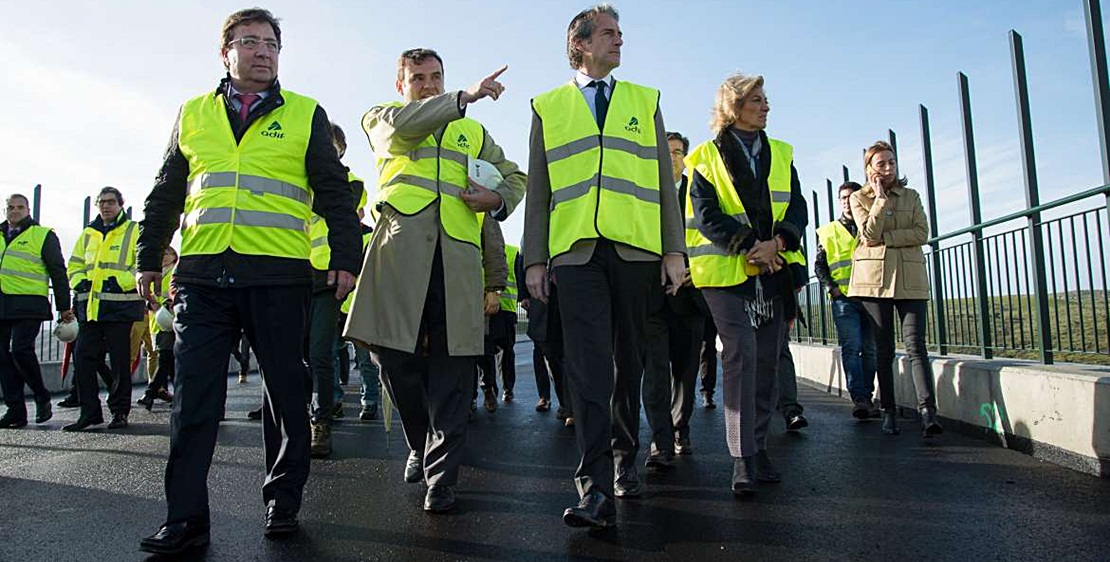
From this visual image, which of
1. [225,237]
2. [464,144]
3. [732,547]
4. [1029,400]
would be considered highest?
[464,144]

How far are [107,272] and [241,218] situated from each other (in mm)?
4650

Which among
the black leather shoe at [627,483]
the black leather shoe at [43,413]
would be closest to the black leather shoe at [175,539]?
the black leather shoe at [627,483]

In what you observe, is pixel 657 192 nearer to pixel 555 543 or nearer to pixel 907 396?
pixel 555 543

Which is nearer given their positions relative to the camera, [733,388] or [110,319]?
[733,388]

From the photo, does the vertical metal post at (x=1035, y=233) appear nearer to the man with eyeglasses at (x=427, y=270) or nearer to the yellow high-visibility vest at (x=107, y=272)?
the man with eyeglasses at (x=427, y=270)

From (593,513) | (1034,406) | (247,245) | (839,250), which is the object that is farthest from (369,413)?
(1034,406)

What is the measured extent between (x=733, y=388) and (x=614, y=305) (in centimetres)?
95

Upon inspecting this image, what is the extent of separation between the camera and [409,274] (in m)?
3.72

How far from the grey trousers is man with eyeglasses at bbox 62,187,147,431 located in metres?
5.35

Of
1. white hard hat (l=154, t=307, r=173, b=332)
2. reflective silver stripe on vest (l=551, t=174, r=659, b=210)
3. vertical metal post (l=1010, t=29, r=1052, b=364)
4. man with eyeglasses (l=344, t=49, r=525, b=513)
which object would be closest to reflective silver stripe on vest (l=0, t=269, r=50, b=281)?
white hard hat (l=154, t=307, r=173, b=332)

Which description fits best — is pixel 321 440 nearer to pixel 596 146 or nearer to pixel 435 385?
pixel 435 385

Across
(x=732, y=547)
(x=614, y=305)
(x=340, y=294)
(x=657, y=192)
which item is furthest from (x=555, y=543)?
(x=657, y=192)

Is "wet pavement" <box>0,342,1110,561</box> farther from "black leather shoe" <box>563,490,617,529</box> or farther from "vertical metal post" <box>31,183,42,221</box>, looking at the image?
"vertical metal post" <box>31,183,42,221</box>

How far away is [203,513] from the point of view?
3033mm
